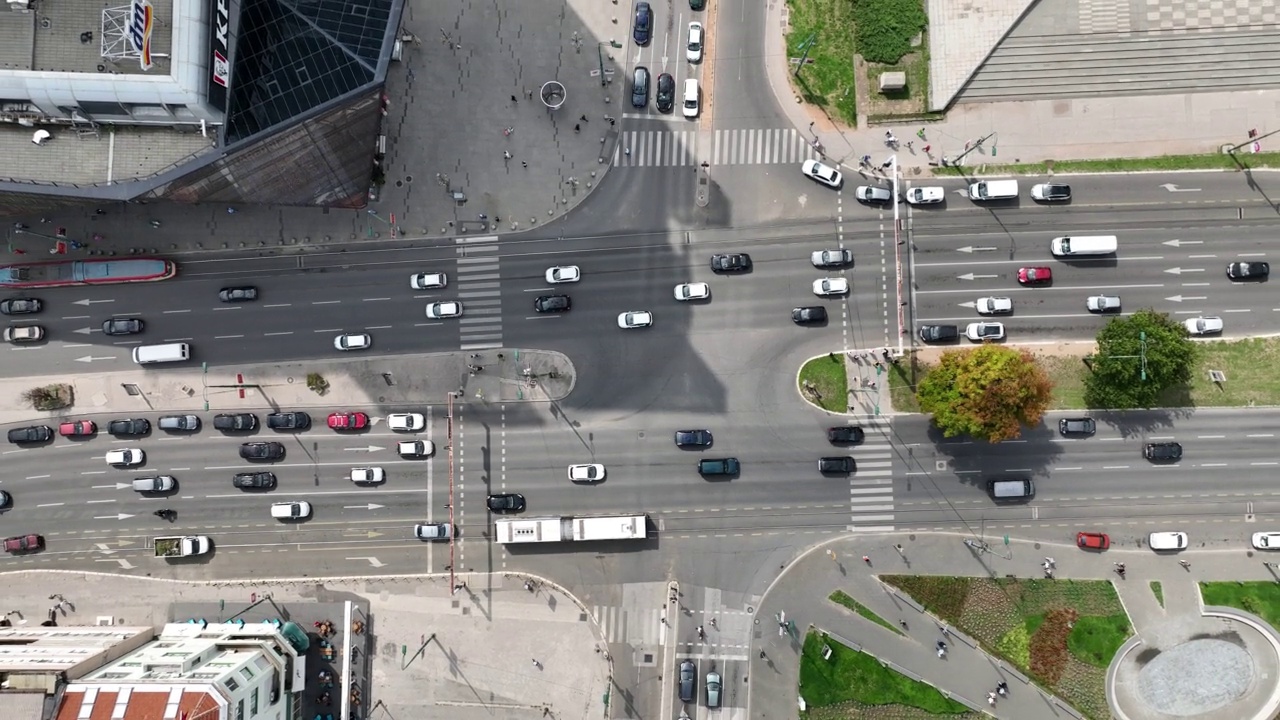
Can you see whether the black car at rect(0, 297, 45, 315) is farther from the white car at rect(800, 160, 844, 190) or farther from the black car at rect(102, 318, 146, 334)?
the white car at rect(800, 160, 844, 190)

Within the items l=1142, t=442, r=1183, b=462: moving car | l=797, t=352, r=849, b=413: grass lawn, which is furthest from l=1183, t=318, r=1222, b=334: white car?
l=797, t=352, r=849, b=413: grass lawn

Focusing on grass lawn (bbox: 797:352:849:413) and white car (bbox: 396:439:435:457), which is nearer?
grass lawn (bbox: 797:352:849:413)

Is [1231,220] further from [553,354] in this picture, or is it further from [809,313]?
[553,354]

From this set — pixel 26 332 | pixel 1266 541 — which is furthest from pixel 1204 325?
pixel 26 332

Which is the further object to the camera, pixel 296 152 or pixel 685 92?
pixel 685 92

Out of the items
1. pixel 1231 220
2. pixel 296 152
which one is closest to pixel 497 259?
pixel 296 152

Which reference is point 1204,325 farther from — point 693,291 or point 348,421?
point 348,421
